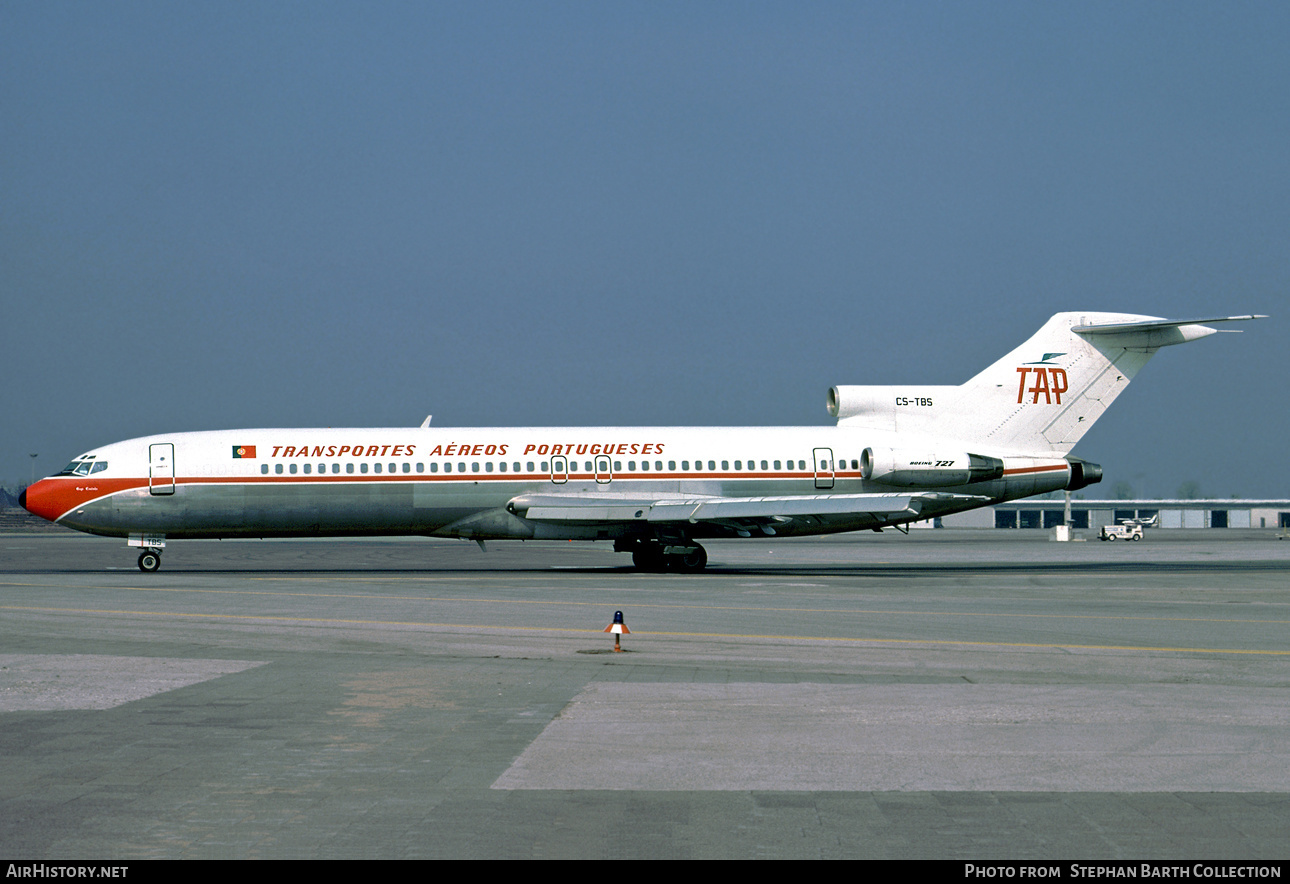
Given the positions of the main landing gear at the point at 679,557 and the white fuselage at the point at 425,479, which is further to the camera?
the main landing gear at the point at 679,557

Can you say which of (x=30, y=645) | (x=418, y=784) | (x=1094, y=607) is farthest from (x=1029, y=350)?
(x=418, y=784)

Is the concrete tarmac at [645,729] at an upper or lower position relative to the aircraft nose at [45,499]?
lower

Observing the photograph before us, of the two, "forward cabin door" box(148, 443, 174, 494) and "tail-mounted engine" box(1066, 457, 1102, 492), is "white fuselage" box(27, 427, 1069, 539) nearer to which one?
"forward cabin door" box(148, 443, 174, 494)

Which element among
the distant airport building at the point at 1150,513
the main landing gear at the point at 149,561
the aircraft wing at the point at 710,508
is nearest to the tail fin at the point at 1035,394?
the aircraft wing at the point at 710,508

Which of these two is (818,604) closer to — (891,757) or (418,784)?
(891,757)

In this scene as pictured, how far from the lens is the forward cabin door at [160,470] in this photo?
1389 inches

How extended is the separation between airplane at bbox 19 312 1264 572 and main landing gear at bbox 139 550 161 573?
1.7 inches

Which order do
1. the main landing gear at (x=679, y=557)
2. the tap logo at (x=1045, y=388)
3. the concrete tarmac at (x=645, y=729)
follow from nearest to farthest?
the concrete tarmac at (x=645, y=729), the main landing gear at (x=679, y=557), the tap logo at (x=1045, y=388)

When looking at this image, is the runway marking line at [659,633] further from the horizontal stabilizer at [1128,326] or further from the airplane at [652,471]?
the horizontal stabilizer at [1128,326]

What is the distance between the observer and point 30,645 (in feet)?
58.3

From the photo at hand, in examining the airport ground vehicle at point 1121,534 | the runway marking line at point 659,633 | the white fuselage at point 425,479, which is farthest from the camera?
the airport ground vehicle at point 1121,534

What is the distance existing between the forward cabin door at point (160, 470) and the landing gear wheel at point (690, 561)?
14775 millimetres
